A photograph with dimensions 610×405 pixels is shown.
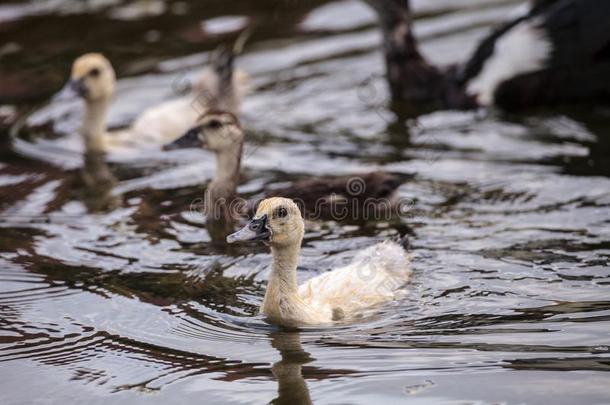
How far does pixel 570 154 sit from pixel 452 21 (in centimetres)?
402

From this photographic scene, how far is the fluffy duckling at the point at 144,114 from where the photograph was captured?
944 cm

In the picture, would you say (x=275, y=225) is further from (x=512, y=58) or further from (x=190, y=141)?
(x=512, y=58)

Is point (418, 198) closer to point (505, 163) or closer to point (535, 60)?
point (505, 163)

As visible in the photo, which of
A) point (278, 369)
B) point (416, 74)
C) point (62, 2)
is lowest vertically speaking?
point (278, 369)

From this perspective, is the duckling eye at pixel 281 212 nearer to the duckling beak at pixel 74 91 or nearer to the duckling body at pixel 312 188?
the duckling body at pixel 312 188

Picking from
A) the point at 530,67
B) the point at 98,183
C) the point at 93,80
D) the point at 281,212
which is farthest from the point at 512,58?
the point at 281,212

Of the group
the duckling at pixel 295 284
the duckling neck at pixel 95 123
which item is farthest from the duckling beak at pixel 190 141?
the duckling at pixel 295 284

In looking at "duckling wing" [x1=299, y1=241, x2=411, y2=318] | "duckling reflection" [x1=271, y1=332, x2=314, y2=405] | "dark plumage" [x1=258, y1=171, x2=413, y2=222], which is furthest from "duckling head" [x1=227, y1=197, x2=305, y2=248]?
"dark plumage" [x1=258, y1=171, x2=413, y2=222]

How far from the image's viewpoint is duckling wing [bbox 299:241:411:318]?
5.94 meters

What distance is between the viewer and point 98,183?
8609mm

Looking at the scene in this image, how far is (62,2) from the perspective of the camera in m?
12.9

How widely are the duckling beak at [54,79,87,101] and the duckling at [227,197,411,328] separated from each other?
3.98 meters

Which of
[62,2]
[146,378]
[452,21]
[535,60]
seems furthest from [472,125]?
[62,2]

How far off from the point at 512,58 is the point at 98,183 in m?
3.53
